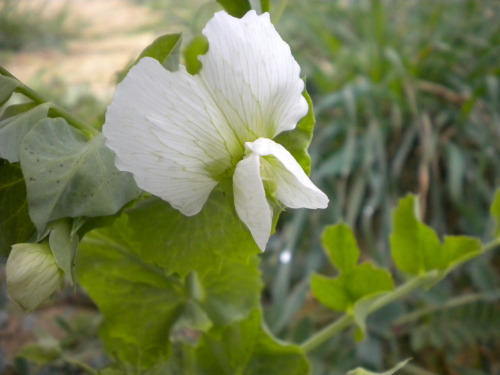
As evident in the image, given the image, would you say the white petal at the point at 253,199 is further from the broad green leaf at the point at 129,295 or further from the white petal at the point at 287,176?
the broad green leaf at the point at 129,295

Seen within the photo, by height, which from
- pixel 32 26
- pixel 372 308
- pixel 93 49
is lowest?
pixel 93 49

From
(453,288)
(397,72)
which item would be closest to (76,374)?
(453,288)

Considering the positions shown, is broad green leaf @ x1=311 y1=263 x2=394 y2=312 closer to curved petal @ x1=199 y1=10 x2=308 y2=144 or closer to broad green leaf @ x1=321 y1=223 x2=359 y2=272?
broad green leaf @ x1=321 y1=223 x2=359 y2=272

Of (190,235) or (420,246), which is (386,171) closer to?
(420,246)

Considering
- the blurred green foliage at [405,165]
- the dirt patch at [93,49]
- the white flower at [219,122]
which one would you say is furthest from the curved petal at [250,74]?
the dirt patch at [93,49]

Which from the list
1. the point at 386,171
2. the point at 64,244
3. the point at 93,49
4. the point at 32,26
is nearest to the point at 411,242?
the point at 64,244

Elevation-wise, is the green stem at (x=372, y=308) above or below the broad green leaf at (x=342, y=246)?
below

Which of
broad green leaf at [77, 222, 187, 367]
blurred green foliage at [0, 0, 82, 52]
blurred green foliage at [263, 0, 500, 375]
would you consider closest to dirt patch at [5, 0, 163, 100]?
blurred green foliage at [0, 0, 82, 52]
